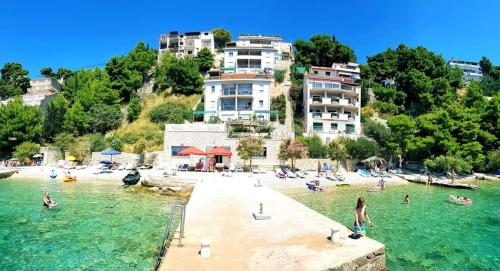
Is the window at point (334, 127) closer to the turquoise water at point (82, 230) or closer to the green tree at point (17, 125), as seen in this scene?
the turquoise water at point (82, 230)

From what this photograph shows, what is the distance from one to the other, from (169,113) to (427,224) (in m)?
42.8

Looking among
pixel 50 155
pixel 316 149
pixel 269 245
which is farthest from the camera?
pixel 50 155

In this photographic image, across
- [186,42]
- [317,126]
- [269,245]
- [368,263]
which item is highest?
[186,42]

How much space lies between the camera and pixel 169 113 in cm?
5312

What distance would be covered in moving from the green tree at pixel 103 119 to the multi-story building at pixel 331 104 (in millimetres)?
29726

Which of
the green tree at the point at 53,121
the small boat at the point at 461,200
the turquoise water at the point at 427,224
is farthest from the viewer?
the green tree at the point at 53,121

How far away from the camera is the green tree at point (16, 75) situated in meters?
78.4

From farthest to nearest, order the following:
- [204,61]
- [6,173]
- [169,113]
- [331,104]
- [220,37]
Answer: [220,37]
[204,61]
[169,113]
[331,104]
[6,173]

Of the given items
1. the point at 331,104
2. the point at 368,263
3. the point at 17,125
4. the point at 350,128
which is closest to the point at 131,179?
the point at 368,263

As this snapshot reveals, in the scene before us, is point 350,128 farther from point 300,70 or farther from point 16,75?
point 16,75

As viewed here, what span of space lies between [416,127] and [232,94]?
26.1m

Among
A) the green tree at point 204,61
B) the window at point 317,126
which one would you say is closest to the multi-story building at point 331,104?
the window at point 317,126

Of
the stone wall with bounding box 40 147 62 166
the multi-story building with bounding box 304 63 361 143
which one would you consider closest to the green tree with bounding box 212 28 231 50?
the multi-story building with bounding box 304 63 361 143

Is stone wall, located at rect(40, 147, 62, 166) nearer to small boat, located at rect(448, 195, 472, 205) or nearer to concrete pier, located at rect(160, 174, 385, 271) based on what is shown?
→ concrete pier, located at rect(160, 174, 385, 271)
